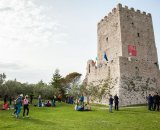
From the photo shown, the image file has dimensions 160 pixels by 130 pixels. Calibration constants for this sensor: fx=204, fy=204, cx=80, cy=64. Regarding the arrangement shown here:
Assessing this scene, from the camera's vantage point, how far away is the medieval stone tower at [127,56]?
31531 millimetres

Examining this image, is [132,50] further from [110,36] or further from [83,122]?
[83,122]

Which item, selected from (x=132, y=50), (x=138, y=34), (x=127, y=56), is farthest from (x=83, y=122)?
(x=138, y=34)

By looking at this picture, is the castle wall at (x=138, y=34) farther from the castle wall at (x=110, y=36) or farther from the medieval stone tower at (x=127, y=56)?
the castle wall at (x=110, y=36)

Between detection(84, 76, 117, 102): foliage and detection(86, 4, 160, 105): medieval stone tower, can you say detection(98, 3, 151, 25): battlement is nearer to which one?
detection(86, 4, 160, 105): medieval stone tower

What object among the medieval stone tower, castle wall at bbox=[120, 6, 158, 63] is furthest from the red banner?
castle wall at bbox=[120, 6, 158, 63]

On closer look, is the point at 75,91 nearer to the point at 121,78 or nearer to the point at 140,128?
the point at 121,78

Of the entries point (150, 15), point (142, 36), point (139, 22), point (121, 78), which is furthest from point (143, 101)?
point (150, 15)

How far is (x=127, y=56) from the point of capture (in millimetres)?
35000

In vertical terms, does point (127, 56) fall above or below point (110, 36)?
below

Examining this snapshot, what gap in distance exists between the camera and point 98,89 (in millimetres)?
35219

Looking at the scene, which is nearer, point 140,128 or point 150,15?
point 140,128

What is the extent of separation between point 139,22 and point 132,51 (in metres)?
6.48

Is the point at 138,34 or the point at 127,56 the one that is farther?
the point at 138,34

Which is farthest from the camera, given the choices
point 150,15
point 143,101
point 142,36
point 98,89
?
point 150,15
